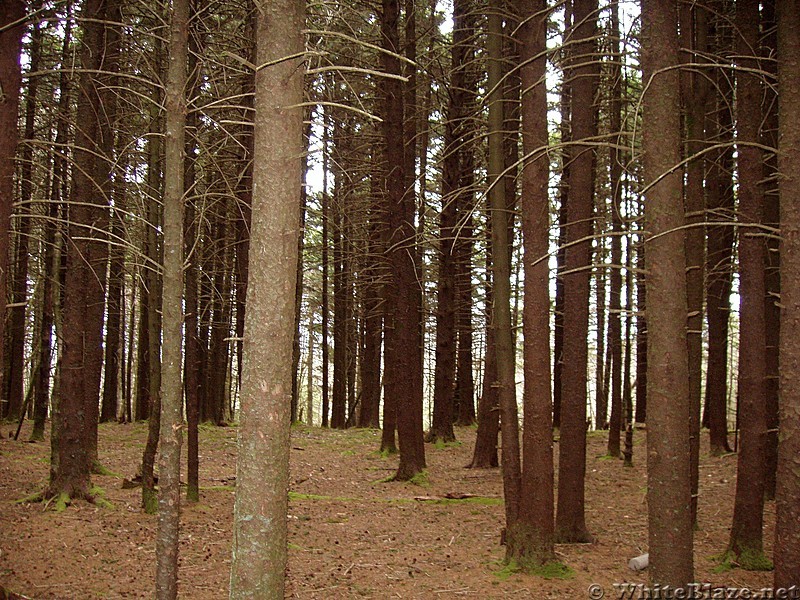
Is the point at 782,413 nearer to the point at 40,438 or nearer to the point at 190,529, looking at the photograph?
the point at 190,529

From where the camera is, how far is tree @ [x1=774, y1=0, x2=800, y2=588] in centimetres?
536

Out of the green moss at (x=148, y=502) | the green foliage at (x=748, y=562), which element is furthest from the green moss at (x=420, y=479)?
the green foliage at (x=748, y=562)

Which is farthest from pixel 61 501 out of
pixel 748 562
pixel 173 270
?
pixel 748 562

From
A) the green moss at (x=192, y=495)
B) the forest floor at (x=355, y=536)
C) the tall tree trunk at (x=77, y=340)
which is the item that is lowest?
the forest floor at (x=355, y=536)

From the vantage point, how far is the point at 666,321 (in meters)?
5.40

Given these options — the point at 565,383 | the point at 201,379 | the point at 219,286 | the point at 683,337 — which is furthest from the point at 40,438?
the point at 683,337

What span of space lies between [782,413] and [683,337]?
1.11 meters

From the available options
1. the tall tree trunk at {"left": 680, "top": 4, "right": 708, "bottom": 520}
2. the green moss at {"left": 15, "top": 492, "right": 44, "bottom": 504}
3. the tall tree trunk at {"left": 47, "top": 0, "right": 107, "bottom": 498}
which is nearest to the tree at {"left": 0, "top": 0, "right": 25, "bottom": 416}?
the tall tree trunk at {"left": 47, "top": 0, "right": 107, "bottom": 498}

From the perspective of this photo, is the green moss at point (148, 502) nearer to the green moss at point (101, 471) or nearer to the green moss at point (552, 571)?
the green moss at point (101, 471)

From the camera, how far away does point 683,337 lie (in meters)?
5.41

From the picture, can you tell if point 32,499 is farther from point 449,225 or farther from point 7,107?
point 449,225

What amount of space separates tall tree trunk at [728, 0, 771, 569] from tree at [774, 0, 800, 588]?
2.94m

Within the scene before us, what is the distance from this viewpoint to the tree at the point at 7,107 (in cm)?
579

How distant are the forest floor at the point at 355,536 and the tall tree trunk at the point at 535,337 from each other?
544 millimetres
